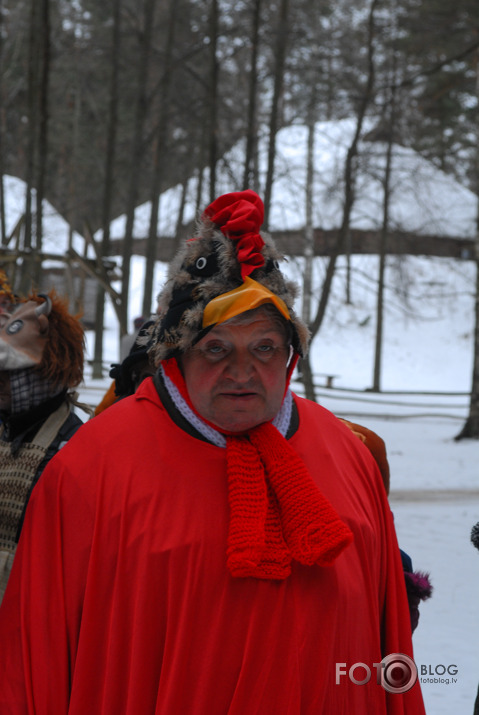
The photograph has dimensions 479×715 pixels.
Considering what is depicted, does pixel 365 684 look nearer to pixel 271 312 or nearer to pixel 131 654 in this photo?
pixel 131 654

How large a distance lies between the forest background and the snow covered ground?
2043 mm

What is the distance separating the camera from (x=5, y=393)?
110 inches

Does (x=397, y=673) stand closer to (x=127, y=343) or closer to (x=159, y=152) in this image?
(x=127, y=343)

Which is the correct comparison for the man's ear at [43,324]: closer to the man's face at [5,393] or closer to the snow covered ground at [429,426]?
the man's face at [5,393]

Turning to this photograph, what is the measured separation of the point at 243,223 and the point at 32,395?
1214mm

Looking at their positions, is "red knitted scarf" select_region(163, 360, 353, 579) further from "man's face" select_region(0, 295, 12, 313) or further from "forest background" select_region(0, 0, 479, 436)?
"forest background" select_region(0, 0, 479, 436)

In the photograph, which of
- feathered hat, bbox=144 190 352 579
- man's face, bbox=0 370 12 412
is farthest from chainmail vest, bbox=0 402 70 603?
feathered hat, bbox=144 190 352 579

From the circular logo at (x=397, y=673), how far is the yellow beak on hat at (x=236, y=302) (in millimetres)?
950

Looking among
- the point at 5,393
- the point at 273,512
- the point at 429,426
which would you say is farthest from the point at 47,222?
the point at 273,512

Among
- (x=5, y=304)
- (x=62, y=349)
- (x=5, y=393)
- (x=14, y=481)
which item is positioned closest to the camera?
(x=14, y=481)

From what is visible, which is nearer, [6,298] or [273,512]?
[273,512]

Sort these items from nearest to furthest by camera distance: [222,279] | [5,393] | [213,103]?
[222,279] → [5,393] → [213,103]

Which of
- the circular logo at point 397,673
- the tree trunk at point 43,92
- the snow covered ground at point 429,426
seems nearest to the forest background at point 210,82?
the tree trunk at point 43,92

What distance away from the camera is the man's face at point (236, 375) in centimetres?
195
